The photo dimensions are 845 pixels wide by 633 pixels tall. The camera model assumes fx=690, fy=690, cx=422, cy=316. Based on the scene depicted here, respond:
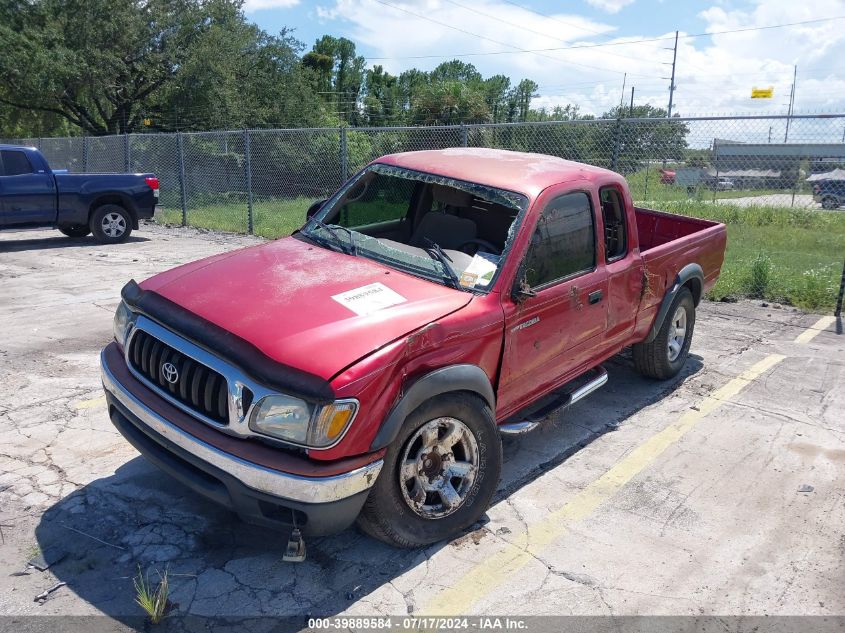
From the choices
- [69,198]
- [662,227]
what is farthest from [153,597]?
[69,198]

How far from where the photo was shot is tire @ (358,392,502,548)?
307 cm

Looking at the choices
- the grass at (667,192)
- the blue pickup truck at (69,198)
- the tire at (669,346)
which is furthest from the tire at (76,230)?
the tire at (669,346)

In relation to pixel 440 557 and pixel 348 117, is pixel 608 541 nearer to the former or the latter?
pixel 440 557

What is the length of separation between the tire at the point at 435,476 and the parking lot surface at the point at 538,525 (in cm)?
15

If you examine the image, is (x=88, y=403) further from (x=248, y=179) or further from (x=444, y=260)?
(x=248, y=179)

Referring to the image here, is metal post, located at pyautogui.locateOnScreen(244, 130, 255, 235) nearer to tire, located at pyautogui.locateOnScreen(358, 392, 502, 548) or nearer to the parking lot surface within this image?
the parking lot surface

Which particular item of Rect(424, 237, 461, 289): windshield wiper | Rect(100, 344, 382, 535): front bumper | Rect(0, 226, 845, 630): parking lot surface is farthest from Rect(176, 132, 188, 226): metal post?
Rect(100, 344, 382, 535): front bumper

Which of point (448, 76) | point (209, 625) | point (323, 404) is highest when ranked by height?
point (448, 76)

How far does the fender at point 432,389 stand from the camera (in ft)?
9.52

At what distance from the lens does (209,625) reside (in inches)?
110

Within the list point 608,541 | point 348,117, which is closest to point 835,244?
point 608,541

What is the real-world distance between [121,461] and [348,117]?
36761 millimetres

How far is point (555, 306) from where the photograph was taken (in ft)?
12.9

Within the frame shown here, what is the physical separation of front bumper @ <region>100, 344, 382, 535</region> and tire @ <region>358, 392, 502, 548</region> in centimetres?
19
